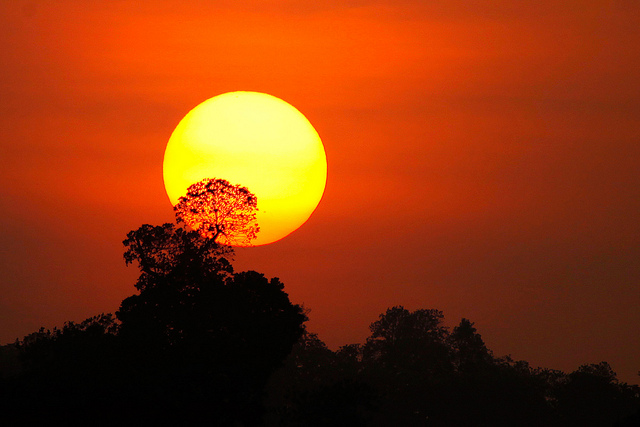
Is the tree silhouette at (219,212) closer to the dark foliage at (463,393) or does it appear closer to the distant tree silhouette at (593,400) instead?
the dark foliage at (463,393)

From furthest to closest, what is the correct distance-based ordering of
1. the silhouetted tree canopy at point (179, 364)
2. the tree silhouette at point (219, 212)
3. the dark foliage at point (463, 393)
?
1. the dark foliage at point (463, 393)
2. the tree silhouette at point (219, 212)
3. the silhouetted tree canopy at point (179, 364)

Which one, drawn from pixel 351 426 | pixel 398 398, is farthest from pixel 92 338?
pixel 398 398

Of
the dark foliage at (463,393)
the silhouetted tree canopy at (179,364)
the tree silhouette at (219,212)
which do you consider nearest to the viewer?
the silhouetted tree canopy at (179,364)

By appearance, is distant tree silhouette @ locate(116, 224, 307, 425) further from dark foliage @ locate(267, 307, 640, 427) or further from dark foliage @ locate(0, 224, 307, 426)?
dark foliage @ locate(267, 307, 640, 427)

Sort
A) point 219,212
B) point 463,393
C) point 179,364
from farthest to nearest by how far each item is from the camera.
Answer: point 463,393, point 219,212, point 179,364

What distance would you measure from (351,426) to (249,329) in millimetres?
8139

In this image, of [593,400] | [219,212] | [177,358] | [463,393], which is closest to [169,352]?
[177,358]

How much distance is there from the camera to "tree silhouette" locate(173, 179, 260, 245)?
66.0m

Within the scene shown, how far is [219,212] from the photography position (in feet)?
217

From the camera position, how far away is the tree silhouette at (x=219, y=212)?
2598 inches

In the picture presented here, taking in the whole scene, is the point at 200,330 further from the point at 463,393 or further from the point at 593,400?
the point at 593,400

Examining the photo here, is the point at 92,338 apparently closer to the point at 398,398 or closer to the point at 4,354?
the point at 398,398

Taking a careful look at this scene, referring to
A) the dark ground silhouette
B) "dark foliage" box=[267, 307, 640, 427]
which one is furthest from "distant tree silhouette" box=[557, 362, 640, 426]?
the dark ground silhouette

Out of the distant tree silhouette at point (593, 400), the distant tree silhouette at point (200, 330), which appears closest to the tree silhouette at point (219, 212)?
the distant tree silhouette at point (200, 330)
